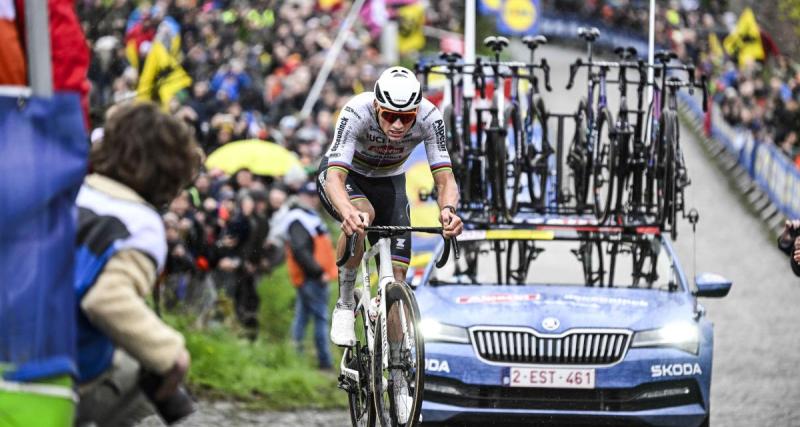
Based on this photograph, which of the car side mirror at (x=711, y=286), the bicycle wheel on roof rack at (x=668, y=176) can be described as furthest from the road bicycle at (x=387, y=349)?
the bicycle wheel on roof rack at (x=668, y=176)

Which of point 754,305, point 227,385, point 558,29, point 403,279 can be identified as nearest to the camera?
point 403,279

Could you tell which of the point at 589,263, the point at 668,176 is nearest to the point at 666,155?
the point at 668,176

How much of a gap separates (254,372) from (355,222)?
206 inches

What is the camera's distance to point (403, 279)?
9000 millimetres

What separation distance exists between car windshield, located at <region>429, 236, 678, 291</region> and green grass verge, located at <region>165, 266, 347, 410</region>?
1.85m

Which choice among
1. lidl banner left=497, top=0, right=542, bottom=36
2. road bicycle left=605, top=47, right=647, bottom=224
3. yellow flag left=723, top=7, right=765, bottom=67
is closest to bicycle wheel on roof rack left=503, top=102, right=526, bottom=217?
road bicycle left=605, top=47, right=647, bottom=224

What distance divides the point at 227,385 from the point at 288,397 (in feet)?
1.80

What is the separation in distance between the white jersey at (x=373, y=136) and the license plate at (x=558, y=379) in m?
1.81

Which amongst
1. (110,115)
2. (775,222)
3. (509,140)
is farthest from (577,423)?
(775,222)

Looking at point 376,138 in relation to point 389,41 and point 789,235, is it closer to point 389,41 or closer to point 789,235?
point 789,235

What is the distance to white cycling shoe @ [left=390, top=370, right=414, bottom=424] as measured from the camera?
8.20 m

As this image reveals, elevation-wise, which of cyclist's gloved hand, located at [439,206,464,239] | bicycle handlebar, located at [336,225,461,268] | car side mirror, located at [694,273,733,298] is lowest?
car side mirror, located at [694,273,733,298]

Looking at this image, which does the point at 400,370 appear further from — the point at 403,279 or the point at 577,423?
the point at 577,423

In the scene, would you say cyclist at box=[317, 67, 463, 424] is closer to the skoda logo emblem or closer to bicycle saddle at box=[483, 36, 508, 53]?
the skoda logo emblem
